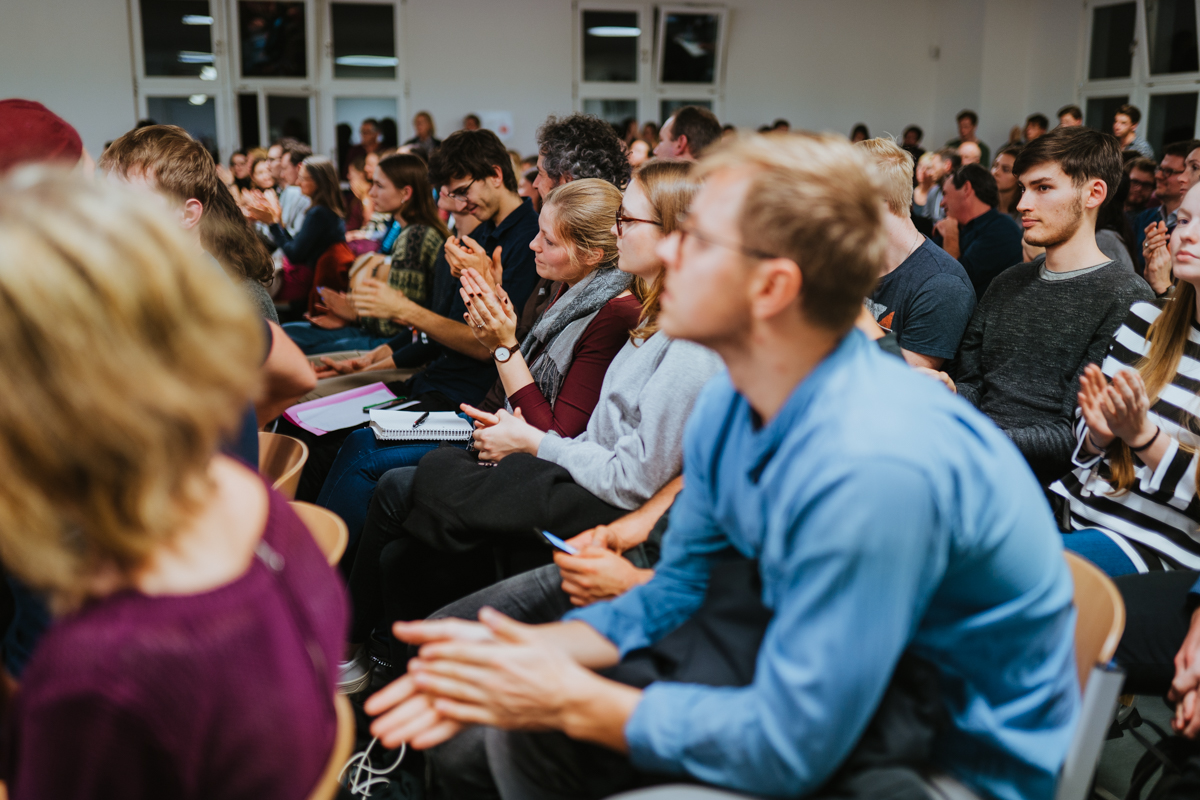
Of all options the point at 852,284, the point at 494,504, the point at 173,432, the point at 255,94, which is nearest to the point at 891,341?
the point at 852,284

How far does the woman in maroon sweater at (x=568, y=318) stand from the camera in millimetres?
2174

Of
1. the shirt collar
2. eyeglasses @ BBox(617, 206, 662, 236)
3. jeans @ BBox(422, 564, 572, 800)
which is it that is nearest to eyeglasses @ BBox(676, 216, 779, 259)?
the shirt collar

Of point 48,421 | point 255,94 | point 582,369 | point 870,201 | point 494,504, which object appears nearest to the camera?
point 48,421

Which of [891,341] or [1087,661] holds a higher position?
[891,341]

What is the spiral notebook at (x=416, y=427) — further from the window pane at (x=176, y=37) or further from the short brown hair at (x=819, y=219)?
the window pane at (x=176, y=37)

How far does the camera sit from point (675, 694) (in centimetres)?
101

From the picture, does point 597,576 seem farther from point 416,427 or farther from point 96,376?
point 416,427

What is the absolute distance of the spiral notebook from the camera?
97.6 inches

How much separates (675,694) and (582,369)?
1257mm

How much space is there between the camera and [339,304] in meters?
4.18

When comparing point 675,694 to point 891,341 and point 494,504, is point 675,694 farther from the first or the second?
point 494,504

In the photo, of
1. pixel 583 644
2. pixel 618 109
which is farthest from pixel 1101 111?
pixel 583 644

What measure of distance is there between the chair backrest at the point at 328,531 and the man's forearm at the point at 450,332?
4.85 ft

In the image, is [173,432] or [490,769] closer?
[173,432]
